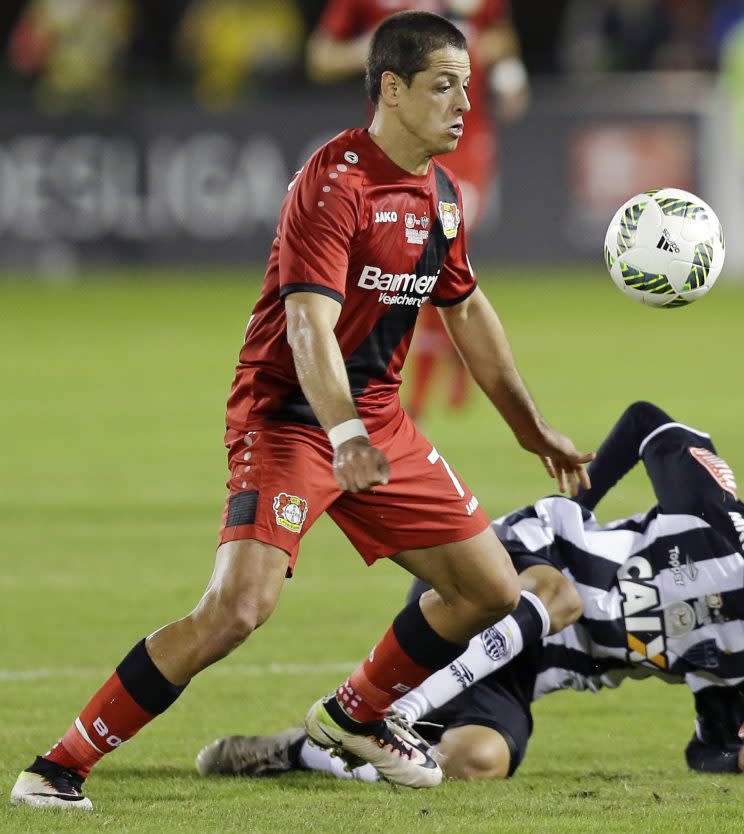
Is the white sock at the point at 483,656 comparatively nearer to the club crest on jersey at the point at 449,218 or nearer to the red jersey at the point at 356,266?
the red jersey at the point at 356,266

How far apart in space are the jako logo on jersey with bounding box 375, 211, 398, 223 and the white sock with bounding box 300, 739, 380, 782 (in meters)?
1.46

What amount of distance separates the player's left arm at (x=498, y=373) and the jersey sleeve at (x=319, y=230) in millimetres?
628

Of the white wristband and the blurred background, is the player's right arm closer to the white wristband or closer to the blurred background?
the white wristband

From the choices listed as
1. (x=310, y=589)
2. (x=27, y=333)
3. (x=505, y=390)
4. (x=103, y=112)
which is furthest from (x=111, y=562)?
(x=103, y=112)

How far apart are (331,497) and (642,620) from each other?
1.09m

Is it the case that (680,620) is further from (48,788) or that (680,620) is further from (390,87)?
(48,788)

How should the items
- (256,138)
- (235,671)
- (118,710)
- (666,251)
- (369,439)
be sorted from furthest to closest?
(256,138), (235,671), (666,251), (118,710), (369,439)

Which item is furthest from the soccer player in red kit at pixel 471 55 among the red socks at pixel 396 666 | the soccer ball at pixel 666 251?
the red socks at pixel 396 666

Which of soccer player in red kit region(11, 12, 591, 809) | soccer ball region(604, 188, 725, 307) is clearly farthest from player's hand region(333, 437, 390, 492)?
soccer ball region(604, 188, 725, 307)

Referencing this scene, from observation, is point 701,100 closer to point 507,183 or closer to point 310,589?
point 507,183

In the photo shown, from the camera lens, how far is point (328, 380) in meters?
4.31

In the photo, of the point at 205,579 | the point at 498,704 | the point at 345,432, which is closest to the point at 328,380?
the point at 345,432

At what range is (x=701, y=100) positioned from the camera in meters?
21.6

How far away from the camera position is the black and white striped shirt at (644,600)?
5082mm
